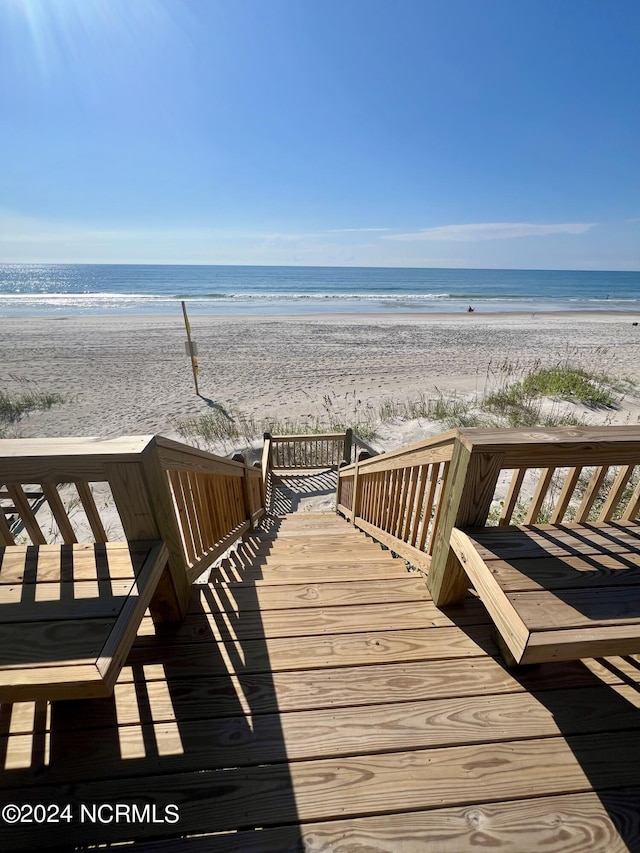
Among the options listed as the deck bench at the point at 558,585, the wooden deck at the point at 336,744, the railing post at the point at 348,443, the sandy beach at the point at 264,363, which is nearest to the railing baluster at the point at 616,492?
the deck bench at the point at 558,585

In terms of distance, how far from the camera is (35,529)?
1.88 metres

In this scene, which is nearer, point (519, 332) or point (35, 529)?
point (35, 529)

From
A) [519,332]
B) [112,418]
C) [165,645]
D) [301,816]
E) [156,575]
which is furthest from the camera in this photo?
[519,332]

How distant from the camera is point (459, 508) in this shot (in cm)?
181

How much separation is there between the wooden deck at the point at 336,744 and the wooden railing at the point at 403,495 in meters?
0.70

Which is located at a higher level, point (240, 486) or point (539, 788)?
point (539, 788)

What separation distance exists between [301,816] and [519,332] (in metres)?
22.4

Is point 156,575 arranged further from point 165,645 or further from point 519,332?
point 519,332

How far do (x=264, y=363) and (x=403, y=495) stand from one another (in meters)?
11.3

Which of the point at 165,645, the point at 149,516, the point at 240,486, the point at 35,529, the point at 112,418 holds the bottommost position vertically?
the point at 112,418

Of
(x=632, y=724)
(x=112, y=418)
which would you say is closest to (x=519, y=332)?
(x=112, y=418)

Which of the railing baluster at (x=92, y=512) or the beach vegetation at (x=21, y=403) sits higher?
the railing baluster at (x=92, y=512)

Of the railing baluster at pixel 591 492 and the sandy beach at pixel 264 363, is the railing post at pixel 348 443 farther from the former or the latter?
the railing baluster at pixel 591 492

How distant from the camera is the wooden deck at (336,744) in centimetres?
119
